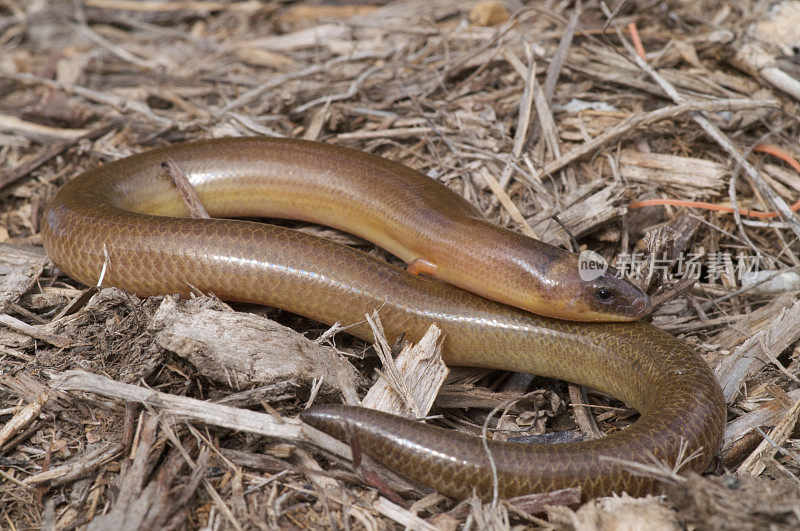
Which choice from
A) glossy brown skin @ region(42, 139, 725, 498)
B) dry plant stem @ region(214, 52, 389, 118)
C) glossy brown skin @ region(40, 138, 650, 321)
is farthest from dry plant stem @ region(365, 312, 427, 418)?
dry plant stem @ region(214, 52, 389, 118)

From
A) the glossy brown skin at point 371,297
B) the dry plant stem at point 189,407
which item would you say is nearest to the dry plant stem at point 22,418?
the dry plant stem at point 189,407

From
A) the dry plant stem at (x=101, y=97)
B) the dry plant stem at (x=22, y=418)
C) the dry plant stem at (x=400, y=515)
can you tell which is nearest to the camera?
the dry plant stem at (x=400, y=515)

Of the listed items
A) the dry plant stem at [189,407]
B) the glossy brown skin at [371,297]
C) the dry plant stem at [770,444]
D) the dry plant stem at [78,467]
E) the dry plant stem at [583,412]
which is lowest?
the dry plant stem at [583,412]

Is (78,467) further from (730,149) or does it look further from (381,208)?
(730,149)

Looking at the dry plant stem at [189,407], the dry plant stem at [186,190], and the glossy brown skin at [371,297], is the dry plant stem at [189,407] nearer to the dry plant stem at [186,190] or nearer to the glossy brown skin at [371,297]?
the glossy brown skin at [371,297]

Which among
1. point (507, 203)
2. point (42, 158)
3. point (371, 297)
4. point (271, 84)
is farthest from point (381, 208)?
point (42, 158)

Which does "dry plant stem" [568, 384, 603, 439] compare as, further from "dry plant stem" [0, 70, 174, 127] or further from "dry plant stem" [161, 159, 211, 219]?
"dry plant stem" [0, 70, 174, 127]

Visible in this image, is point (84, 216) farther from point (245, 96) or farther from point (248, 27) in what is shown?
point (248, 27)
